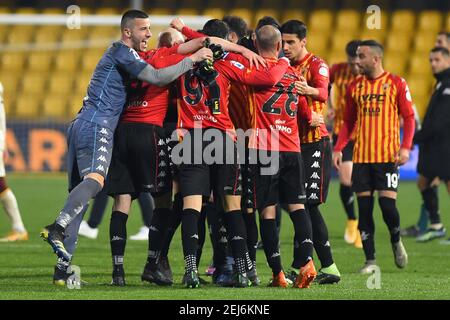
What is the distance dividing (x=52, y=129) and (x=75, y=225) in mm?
13833

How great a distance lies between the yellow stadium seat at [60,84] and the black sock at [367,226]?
51.8ft

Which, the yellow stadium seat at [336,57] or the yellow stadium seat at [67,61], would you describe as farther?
the yellow stadium seat at [67,61]

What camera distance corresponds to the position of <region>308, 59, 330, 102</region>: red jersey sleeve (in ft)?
29.2

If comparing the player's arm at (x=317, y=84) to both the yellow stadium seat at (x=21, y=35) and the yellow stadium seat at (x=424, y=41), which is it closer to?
the yellow stadium seat at (x=424, y=41)

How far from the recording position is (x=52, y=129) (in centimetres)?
2245

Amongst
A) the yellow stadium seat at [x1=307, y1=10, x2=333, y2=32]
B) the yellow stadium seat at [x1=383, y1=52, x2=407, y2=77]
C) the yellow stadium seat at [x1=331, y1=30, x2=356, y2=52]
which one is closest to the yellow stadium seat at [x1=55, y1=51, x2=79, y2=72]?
the yellow stadium seat at [x1=307, y1=10, x2=333, y2=32]

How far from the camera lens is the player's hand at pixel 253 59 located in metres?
Answer: 8.29

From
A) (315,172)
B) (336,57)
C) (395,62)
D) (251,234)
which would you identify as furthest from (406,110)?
(395,62)

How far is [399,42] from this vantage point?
25.8 m

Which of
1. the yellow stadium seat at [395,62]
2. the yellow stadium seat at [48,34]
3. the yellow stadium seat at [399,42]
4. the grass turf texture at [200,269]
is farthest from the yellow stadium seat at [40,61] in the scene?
the grass turf texture at [200,269]

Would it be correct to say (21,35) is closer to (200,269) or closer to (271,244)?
(200,269)

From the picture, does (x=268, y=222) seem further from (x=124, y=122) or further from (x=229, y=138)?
(x=124, y=122)

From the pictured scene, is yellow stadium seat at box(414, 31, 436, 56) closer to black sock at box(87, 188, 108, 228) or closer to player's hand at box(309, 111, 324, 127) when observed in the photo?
black sock at box(87, 188, 108, 228)

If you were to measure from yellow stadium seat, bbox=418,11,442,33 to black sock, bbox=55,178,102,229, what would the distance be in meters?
18.5
